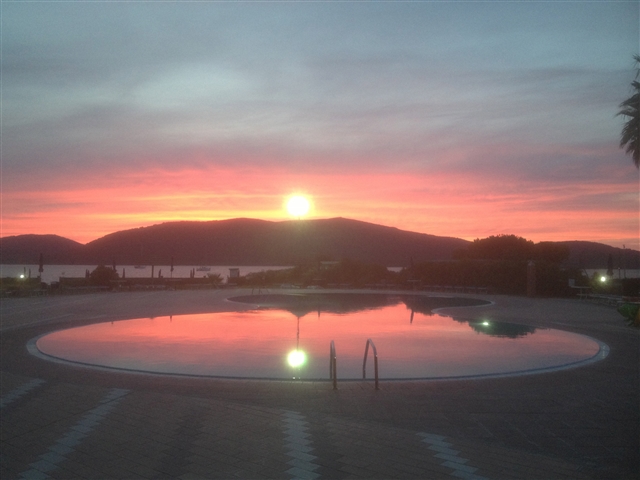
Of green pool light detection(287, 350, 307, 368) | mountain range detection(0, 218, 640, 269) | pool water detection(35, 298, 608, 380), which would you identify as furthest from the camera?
mountain range detection(0, 218, 640, 269)

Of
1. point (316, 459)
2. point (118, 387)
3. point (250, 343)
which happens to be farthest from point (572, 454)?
point (250, 343)

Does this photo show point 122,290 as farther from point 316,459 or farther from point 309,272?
point 316,459

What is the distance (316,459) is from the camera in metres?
5.42

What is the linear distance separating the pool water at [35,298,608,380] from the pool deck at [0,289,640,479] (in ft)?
3.80

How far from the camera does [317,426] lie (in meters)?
6.27

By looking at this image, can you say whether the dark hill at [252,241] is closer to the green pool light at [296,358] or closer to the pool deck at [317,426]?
→ the green pool light at [296,358]

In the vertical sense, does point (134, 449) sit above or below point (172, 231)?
below

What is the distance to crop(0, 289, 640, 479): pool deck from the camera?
17.4 ft

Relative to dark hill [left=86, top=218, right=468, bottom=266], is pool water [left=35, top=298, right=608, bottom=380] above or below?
below

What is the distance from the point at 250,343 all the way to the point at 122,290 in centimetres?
2030

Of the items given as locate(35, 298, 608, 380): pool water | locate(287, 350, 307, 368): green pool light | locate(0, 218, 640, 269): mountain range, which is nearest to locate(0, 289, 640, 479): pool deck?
locate(35, 298, 608, 380): pool water

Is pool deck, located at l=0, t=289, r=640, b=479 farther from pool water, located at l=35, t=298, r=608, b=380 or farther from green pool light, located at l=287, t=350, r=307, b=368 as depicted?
green pool light, located at l=287, t=350, r=307, b=368

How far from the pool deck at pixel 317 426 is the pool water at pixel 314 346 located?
3.80ft

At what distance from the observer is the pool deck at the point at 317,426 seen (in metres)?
5.30
